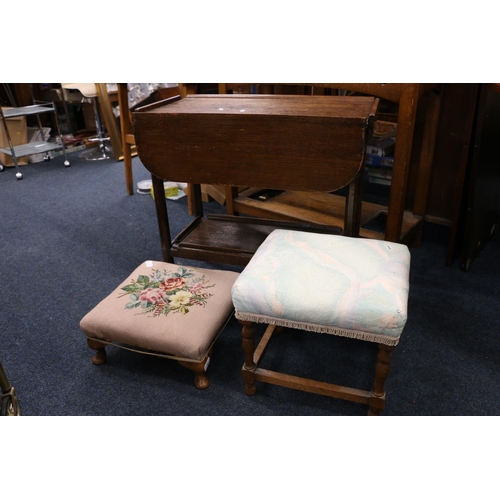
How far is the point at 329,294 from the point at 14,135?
11.8 feet

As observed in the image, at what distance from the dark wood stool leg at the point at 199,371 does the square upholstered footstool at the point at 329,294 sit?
138mm

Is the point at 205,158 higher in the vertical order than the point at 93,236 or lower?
higher

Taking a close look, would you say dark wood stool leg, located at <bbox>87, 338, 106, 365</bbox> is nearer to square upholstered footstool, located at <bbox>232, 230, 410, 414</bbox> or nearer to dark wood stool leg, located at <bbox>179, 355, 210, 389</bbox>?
dark wood stool leg, located at <bbox>179, 355, 210, 389</bbox>

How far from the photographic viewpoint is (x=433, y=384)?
1524mm

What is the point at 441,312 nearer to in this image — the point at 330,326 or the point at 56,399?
the point at 330,326

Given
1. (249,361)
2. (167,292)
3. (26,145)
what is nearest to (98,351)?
(167,292)

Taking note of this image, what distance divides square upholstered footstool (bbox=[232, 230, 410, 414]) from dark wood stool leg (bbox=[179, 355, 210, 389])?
14 cm

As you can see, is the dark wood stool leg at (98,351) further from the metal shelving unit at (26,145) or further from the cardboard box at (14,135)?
the cardboard box at (14,135)

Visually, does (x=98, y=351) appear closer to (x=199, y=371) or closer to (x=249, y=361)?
(x=199, y=371)

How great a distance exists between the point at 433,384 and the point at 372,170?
5.56 ft

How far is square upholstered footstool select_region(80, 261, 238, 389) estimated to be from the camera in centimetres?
148

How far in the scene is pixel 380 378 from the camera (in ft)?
4.22

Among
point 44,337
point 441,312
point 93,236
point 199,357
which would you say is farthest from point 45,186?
point 441,312

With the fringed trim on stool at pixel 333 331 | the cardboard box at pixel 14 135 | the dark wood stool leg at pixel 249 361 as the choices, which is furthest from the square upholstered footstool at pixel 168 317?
the cardboard box at pixel 14 135
